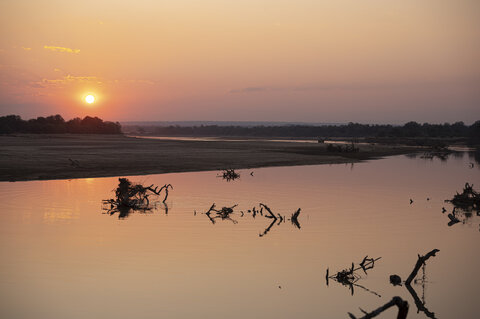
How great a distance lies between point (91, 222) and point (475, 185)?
28.6 metres

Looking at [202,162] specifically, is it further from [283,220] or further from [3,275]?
[3,275]

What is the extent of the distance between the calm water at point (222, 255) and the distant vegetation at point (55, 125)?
274 feet

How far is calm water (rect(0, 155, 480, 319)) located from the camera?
13.2 m

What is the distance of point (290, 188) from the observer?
35.9 meters

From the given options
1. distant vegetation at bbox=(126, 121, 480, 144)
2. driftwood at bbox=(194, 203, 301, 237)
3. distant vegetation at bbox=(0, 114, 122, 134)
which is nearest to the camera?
driftwood at bbox=(194, 203, 301, 237)

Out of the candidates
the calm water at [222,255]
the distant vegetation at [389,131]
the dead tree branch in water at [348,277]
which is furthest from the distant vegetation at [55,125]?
the dead tree branch in water at [348,277]

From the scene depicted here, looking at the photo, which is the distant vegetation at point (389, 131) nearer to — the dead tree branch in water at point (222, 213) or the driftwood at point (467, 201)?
the driftwood at point (467, 201)

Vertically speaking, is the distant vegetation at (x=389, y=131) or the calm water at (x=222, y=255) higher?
the distant vegetation at (x=389, y=131)

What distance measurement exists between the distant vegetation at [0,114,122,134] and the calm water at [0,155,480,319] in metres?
83.6

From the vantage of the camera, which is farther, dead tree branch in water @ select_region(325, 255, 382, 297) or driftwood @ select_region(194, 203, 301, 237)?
driftwood @ select_region(194, 203, 301, 237)

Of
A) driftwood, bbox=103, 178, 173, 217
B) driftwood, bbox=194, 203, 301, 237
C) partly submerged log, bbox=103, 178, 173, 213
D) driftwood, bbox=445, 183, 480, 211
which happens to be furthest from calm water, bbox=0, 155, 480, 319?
partly submerged log, bbox=103, 178, 173, 213

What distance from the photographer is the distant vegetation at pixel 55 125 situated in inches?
4387

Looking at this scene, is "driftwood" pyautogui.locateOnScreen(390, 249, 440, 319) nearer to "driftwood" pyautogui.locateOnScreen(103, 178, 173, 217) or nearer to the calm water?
the calm water

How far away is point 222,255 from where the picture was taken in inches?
707
